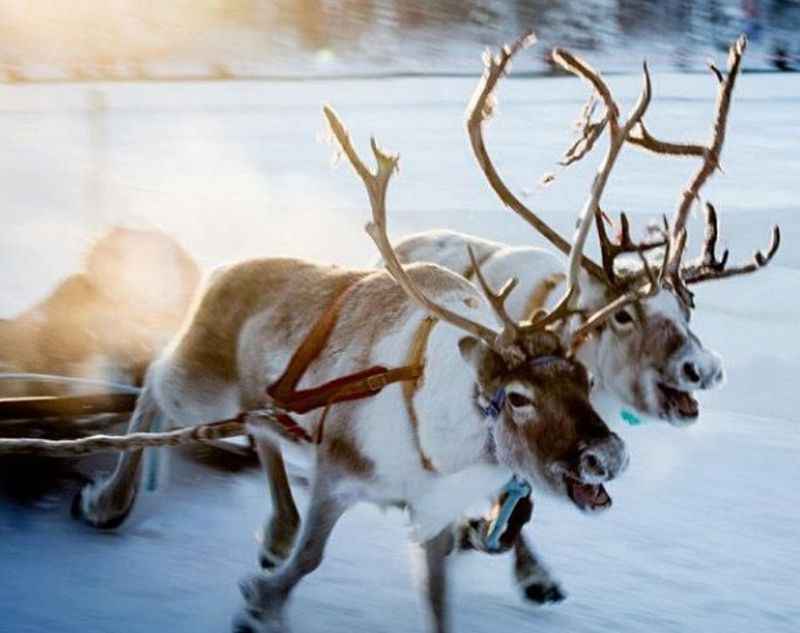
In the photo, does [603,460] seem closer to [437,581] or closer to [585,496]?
[585,496]

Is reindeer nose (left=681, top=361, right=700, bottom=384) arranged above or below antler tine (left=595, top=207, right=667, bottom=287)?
below

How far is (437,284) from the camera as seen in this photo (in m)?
3.85

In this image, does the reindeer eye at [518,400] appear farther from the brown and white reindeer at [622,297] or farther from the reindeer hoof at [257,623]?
the reindeer hoof at [257,623]

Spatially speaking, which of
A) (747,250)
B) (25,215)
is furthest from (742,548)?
(25,215)

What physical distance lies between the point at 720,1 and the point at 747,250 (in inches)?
1366

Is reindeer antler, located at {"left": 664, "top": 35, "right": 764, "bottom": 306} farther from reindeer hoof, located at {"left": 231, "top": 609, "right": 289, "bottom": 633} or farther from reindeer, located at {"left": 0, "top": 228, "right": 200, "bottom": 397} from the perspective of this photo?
reindeer, located at {"left": 0, "top": 228, "right": 200, "bottom": 397}

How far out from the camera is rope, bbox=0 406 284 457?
3.87 m

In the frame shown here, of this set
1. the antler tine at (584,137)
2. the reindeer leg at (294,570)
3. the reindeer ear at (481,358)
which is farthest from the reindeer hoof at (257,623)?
the antler tine at (584,137)

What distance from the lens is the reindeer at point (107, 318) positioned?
521cm

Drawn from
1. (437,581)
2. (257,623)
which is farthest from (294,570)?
(437,581)

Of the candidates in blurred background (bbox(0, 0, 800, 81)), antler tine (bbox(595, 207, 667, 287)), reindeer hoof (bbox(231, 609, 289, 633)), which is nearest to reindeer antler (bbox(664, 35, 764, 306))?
antler tine (bbox(595, 207, 667, 287))

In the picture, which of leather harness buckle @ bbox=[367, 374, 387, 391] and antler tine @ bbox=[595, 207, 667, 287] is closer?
leather harness buckle @ bbox=[367, 374, 387, 391]

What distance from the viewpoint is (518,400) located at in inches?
130

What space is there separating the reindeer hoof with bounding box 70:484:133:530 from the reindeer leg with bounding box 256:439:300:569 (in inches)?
21.1
